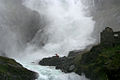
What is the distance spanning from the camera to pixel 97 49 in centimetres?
4044

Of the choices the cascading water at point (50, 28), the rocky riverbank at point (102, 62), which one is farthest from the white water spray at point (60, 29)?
the rocky riverbank at point (102, 62)

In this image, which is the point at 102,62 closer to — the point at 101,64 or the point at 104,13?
the point at 101,64

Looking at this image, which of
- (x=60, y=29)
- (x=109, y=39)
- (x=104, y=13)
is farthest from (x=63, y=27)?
(x=109, y=39)

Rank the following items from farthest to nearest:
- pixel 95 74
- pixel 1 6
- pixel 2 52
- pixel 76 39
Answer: pixel 1 6, pixel 76 39, pixel 2 52, pixel 95 74

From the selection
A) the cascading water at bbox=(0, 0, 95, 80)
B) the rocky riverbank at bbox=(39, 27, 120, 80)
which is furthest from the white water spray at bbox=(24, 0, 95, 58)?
the rocky riverbank at bbox=(39, 27, 120, 80)

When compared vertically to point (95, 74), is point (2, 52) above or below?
above

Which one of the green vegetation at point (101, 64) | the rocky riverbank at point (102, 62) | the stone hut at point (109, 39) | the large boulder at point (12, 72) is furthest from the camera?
the stone hut at point (109, 39)

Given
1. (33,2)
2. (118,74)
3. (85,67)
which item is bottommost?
(118,74)

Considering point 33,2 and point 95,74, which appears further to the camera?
point 33,2

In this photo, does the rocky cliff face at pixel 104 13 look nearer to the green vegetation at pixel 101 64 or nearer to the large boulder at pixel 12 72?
the green vegetation at pixel 101 64

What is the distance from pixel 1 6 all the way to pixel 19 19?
7730mm

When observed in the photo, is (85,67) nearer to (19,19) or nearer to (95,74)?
(95,74)

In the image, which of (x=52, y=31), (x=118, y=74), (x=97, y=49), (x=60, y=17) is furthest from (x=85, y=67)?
(x=60, y=17)

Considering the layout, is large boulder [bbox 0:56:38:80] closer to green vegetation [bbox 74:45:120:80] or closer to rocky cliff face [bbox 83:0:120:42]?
green vegetation [bbox 74:45:120:80]
